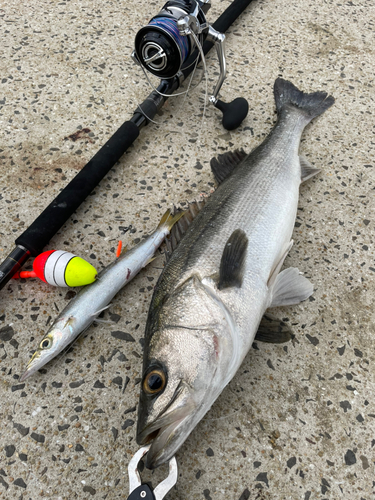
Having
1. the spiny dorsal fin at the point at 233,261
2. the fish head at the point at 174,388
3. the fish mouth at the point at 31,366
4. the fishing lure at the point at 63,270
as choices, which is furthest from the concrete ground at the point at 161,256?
the spiny dorsal fin at the point at 233,261

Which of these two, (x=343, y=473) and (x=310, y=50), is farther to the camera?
(x=310, y=50)

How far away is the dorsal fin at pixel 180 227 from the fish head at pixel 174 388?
0.51 m

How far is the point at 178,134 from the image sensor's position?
2.72m

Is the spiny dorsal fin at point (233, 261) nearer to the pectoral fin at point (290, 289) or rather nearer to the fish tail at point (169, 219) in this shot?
the pectoral fin at point (290, 289)

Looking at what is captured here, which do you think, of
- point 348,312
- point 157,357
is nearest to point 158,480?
point 157,357

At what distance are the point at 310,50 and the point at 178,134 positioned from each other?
1726 millimetres

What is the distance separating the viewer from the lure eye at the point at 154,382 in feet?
4.37

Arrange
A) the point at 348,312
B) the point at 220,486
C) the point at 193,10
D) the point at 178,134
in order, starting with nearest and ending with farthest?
the point at 220,486
the point at 348,312
the point at 193,10
the point at 178,134

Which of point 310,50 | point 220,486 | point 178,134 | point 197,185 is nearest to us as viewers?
point 220,486

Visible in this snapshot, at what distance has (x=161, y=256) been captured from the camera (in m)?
2.09

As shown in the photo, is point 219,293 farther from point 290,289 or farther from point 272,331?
point 290,289

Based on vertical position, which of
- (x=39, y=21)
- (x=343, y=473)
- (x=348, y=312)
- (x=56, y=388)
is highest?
(x=39, y=21)

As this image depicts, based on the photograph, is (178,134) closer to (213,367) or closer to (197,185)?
(197,185)

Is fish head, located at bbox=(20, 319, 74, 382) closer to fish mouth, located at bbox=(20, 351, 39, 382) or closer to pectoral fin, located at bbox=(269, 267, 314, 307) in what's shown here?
fish mouth, located at bbox=(20, 351, 39, 382)
